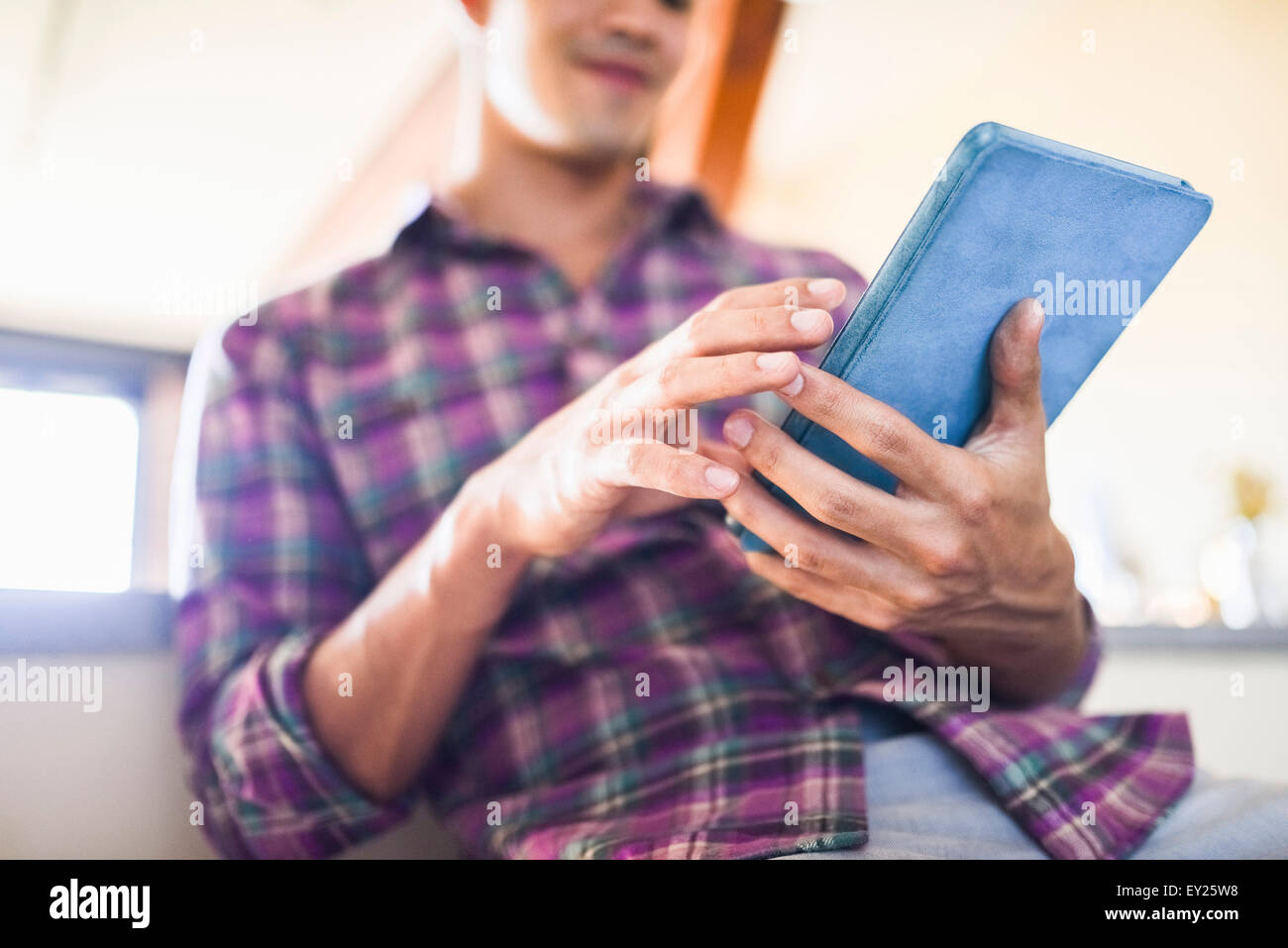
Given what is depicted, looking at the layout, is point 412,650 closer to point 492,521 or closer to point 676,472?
point 492,521

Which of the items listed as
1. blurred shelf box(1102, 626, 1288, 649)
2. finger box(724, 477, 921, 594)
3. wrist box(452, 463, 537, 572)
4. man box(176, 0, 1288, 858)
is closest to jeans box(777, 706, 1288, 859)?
man box(176, 0, 1288, 858)

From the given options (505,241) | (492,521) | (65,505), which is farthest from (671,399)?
(65,505)

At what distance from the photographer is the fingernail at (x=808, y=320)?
376 millimetres

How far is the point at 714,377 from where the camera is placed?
375mm

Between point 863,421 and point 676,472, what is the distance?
9 centimetres

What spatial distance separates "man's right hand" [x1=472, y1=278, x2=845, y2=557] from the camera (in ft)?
1.24

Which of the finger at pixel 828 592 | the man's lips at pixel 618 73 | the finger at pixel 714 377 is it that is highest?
the man's lips at pixel 618 73

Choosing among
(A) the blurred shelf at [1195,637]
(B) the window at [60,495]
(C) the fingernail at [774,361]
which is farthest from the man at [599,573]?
(A) the blurred shelf at [1195,637]

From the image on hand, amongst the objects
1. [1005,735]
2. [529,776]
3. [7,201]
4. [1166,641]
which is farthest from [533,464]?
[7,201]

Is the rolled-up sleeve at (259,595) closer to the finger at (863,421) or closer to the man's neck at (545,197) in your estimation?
the man's neck at (545,197)

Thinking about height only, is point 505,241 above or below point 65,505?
above

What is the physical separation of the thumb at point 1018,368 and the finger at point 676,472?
0.51 feet

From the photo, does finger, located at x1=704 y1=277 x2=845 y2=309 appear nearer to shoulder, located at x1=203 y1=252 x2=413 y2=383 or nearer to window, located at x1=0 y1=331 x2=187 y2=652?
shoulder, located at x1=203 y1=252 x2=413 y2=383

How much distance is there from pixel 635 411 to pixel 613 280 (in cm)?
34
